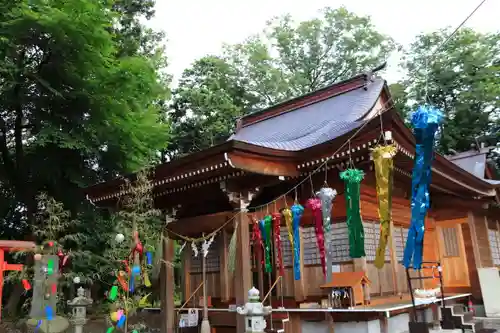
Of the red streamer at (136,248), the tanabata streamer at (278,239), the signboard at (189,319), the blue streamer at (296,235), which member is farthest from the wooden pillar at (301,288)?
the red streamer at (136,248)

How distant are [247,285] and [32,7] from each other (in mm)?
9984

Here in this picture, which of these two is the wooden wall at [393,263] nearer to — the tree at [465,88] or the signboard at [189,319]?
the signboard at [189,319]

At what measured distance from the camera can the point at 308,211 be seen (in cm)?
848

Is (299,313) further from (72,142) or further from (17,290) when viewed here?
(17,290)

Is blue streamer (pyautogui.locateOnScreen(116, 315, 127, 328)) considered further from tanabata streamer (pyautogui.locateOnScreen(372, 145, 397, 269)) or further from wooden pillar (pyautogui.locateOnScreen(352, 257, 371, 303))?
wooden pillar (pyautogui.locateOnScreen(352, 257, 371, 303))

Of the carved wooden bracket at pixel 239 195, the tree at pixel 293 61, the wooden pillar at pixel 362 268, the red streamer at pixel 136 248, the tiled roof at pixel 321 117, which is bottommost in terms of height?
the wooden pillar at pixel 362 268

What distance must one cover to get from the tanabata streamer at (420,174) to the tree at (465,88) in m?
18.7

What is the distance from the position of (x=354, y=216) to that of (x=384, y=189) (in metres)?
0.94

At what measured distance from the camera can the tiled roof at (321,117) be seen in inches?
419

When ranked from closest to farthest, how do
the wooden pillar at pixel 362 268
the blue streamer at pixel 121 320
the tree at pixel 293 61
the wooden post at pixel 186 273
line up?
the blue streamer at pixel 121 320 < the wooden pillar at pixel 362 268 < the wooden post at pixel 186 273 < the tree at pixel 293 61

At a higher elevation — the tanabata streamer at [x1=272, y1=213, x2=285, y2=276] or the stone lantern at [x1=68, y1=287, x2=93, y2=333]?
the tanabata streamer at [x1=272, y1=213, x2=285, y2=276]

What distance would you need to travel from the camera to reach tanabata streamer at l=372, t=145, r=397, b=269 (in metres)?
5.41

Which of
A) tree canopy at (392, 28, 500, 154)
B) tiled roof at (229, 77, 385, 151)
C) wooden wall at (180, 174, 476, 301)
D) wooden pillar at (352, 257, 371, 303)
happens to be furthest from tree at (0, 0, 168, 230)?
tree canopy at (392, 28, 500, 154)

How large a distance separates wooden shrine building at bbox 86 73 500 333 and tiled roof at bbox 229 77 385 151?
0.06 meters
